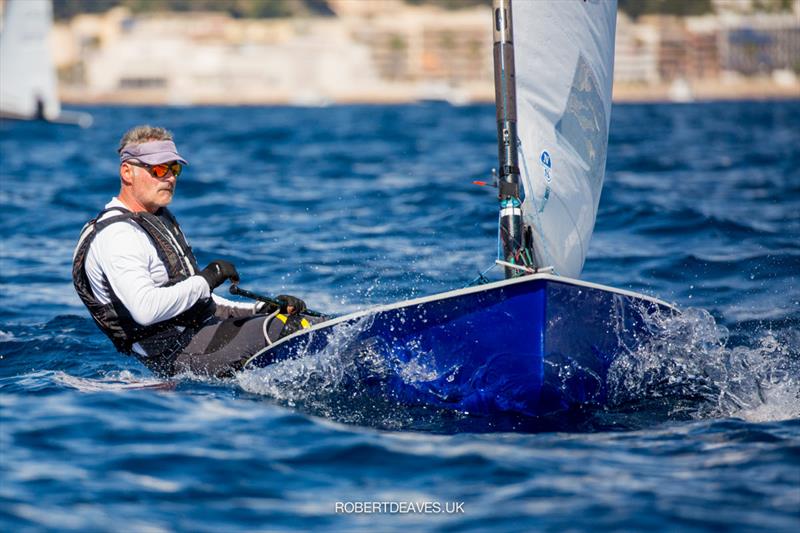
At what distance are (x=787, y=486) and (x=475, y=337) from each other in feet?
4.62

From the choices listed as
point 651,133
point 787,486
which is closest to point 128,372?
point 787,486

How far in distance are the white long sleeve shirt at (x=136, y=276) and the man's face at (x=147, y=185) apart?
0.16 meters

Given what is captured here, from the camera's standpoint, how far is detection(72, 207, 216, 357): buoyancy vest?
539cm

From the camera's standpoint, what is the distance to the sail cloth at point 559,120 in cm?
553

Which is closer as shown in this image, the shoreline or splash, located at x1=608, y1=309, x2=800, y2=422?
splash, located at x1=608, y1=309, x2=800, y2=422

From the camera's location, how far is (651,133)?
33438mm

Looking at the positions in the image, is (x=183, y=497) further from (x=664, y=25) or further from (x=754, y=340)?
(x=664, y=25)

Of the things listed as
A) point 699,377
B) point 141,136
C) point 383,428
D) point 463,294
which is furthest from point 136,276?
point 699,377

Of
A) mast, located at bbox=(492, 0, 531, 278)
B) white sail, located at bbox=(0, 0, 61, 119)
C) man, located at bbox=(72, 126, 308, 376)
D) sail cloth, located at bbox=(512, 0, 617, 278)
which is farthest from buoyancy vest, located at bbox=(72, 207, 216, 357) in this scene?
white sail, located at bbox=(0, 0, 61, 119)

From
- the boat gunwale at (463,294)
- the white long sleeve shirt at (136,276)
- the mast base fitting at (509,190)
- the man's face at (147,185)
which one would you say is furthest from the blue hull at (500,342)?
the man's face at (147,185)

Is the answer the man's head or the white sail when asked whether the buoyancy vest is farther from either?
the white sail

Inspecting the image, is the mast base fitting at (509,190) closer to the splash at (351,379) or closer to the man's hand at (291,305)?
the splash at (351,379)

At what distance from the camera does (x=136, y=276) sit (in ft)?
17.1

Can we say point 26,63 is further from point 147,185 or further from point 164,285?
point 164,285
